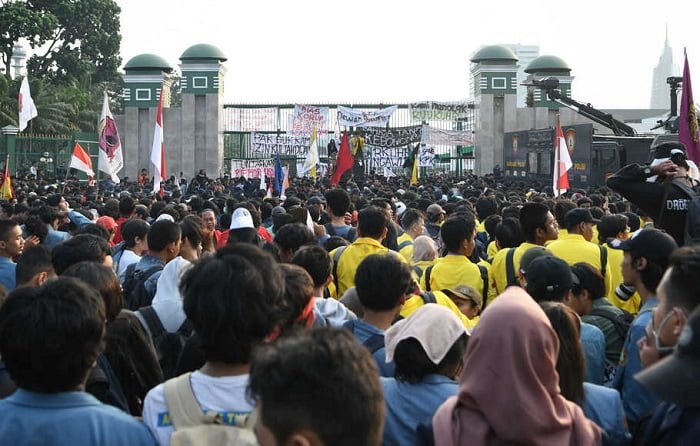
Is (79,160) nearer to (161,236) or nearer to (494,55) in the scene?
(161,236)

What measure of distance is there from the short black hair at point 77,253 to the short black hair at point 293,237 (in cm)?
151

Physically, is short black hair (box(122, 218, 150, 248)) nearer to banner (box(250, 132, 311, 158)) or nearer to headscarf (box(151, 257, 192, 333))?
headscarf (box(151, 257, 192, 333))

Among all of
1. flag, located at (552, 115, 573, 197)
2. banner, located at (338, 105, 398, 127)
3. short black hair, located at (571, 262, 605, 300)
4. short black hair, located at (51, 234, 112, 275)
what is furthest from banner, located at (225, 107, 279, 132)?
short black hair, located at (571, 262, 605, 300)

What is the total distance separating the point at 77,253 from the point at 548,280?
9.74 ft

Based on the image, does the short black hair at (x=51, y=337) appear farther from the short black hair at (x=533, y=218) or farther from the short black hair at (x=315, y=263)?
the short black hair at (x=533, y=218)

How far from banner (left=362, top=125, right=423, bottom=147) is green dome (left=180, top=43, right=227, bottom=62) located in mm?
6737

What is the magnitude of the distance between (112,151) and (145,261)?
1246 cm

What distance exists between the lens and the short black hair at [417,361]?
3602 mm

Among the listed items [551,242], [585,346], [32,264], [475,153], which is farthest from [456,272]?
[475,153]

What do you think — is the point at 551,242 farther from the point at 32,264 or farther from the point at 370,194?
the point at 370,194

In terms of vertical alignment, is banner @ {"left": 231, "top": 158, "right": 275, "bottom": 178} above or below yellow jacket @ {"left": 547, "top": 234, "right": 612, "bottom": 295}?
above

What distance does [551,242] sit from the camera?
741 cm

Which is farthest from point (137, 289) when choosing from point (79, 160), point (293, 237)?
point (79, 160)

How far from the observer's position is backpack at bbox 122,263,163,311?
20.6 ft
